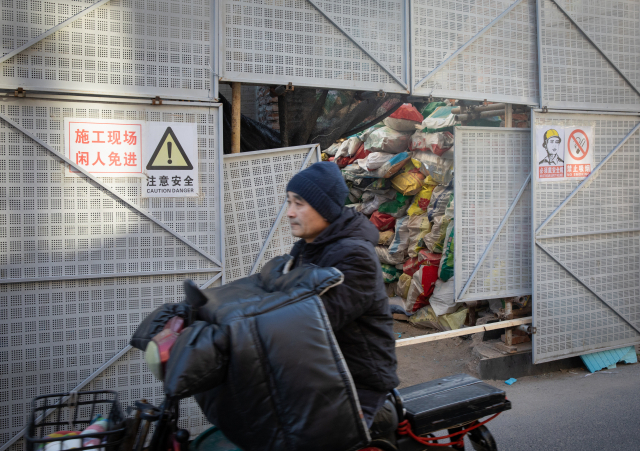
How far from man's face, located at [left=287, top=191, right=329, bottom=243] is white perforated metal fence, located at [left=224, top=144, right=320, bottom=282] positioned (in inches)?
70.7

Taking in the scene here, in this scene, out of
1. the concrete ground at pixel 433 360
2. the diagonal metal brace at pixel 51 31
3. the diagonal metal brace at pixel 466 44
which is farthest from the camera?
the concrete ground at pixel 433 360

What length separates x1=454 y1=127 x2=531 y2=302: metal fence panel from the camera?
4785 millimetres

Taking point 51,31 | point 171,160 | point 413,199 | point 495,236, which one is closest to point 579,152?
point 495,236

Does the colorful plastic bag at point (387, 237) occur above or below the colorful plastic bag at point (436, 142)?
below

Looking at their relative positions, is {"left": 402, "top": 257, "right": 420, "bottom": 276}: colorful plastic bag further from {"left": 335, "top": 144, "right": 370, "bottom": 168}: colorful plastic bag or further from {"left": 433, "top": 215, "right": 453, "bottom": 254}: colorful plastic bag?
{"left": 335, "top": 144, "right": 370, "bottom": 168}: colorful plastic bag

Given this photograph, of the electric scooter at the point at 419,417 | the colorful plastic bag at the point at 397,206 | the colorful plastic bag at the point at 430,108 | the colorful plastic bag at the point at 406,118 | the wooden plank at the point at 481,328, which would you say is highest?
the colorful plastic bag at the point at 430,108

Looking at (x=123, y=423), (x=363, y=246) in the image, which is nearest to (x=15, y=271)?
(x=123, y=423)

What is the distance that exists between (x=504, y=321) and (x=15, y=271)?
4.29m

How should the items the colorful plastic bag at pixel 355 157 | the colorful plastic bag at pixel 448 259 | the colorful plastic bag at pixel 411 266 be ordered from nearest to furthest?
1. the colorful plastic bag at pixel 448 259
2. the colorful plastic bag at pixel 411 266
3. the colorful plastic bag at pixel 355 157

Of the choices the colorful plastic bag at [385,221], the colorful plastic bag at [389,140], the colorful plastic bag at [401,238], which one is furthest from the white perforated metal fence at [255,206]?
the colorful plastic bag at [385,221]

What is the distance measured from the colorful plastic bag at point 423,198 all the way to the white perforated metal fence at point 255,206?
12.0 feet

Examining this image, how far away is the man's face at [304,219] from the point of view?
6.45 ft

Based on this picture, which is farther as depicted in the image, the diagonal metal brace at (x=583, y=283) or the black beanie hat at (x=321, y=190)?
the diagonal metal brace at (x=583, y=283)

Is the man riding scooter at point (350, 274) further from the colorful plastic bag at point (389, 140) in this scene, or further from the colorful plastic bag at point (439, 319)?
the colorful plastic bag at point (389, 140)
